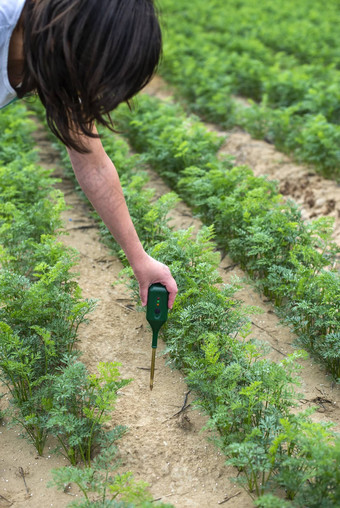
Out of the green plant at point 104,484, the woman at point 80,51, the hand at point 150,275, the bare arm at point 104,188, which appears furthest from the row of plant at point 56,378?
the woman at point 80,51

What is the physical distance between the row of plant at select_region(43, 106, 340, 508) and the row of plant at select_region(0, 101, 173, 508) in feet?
1.49

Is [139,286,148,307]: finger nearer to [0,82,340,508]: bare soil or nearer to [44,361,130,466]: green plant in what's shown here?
[44,361,130,466]: green plant

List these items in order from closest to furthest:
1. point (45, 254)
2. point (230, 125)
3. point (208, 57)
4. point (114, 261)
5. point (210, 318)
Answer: point (210, 318)
point (45, 254)
point (114, 261)
point (230, 125)
point (208, 57)

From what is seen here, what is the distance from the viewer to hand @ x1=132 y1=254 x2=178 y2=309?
2.58 m

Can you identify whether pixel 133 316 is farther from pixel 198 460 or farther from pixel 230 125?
pixel 230 125

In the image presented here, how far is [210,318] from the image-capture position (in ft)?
10.8

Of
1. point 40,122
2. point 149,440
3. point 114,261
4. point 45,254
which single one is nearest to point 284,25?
point 40,122

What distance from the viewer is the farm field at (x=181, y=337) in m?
2.69

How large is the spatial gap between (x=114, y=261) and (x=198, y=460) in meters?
2.03

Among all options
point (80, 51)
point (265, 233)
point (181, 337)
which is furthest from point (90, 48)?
point (265, 233)

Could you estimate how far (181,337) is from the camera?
3.42 m

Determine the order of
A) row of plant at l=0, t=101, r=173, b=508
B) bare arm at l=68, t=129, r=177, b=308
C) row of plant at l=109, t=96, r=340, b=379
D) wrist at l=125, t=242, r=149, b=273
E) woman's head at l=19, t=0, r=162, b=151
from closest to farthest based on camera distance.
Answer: woman's head at l=19, t=0, r=162, b=151, bare arm at l=68, t=129, r=177, b=308, wrist at l=125, t=242, r=149, b=273, row of plant at l=0, t=101, r=173, b=508, row of plant at l=109, t=96, r=340, b=379

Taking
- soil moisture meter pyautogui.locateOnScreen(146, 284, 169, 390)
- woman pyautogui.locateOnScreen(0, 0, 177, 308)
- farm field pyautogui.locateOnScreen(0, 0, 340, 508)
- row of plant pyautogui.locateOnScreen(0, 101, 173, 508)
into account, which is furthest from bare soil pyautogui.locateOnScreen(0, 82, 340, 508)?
woman pyautogui.locateOnScreen(0, 0, 177, 308)

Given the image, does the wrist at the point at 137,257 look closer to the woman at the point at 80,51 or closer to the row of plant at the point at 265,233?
the woman at the point at 80,51
